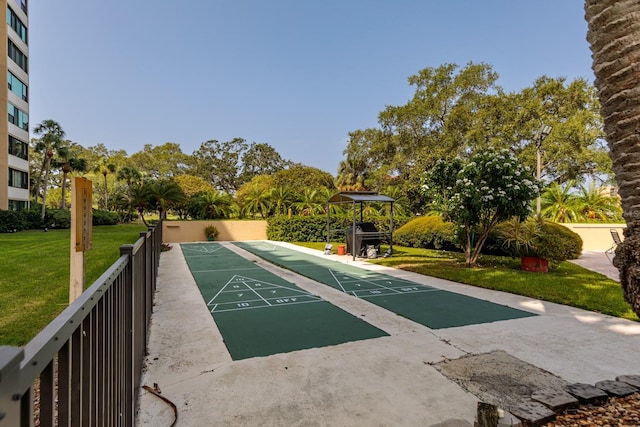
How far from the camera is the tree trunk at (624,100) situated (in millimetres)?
1922

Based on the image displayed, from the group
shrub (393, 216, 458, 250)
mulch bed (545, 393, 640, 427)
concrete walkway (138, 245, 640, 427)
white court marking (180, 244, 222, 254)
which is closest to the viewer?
mulch bed (545, 393, 640, 427)

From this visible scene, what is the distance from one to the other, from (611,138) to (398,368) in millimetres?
2681

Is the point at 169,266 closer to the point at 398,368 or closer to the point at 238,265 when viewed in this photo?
the point at 238,265

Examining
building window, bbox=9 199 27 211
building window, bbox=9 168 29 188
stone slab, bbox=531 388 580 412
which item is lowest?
stone slab, bbox=531 388 580 412

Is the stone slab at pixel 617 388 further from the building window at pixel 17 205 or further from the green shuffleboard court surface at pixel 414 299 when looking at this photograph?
Result: the building window at pixel 17 205

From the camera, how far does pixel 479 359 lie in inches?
148

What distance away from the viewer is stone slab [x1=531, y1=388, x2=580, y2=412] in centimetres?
238

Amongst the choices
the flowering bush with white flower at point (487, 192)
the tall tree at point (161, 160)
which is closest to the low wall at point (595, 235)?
the flowering bush with white flower at point (487, 192)

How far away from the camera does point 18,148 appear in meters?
26.4

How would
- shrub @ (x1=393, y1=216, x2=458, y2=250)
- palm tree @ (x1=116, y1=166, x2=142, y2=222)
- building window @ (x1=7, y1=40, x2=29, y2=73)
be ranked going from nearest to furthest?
shrub @ (x1=393, y1=216, x2=458, y2=250) → building window @ (x1=7, y1=40, x2=29, y2=73) → palm tree @ (x1=116, y1=166, x2=142, y2=222)

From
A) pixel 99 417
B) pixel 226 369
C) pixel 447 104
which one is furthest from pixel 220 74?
pixel 99 417

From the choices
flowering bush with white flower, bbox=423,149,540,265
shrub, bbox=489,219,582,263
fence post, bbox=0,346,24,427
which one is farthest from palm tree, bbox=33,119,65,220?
fence post, bbox=0,346,24,427

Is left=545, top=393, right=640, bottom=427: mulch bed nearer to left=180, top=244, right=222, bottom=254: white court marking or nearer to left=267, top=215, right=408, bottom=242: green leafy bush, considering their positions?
left=180, top=244, right=222, bottom=254: white court marking

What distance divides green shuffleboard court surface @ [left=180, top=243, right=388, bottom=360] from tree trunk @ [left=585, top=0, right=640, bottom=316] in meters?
3.06
